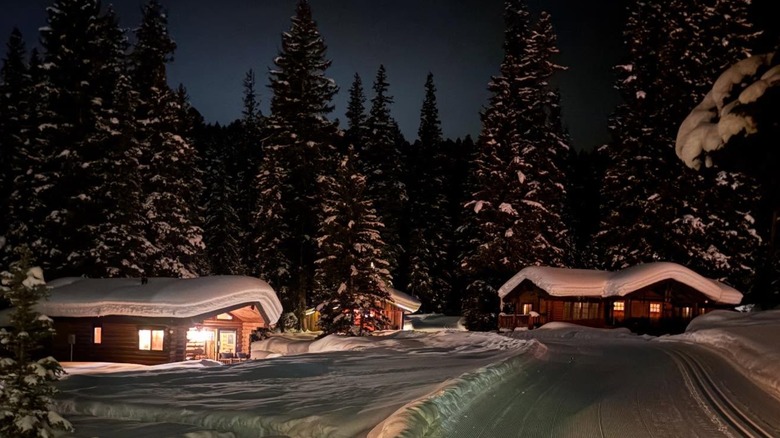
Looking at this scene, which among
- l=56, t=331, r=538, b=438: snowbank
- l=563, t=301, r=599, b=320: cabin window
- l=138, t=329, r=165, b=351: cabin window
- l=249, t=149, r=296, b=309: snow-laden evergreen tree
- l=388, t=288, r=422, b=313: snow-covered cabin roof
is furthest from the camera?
l=388, t=288, r=422, b=313: snow-covered cabin roof

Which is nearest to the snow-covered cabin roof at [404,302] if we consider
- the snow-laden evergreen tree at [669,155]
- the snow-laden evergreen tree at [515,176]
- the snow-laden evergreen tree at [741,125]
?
the snow-laden evergreen tree at [515,176]

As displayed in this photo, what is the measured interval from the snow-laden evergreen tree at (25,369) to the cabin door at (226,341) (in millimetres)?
19849

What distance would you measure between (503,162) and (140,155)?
2331 centimetres

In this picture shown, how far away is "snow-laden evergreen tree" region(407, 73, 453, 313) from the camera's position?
65.4 m

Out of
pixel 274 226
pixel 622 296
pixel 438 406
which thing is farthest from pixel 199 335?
pixel 622 296

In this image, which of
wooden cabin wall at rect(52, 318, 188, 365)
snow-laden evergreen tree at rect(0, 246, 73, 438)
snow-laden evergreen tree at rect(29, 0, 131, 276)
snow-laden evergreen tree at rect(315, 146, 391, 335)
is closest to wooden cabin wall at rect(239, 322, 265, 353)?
wooden cabin wall at rect(52, 318, 188, 365)

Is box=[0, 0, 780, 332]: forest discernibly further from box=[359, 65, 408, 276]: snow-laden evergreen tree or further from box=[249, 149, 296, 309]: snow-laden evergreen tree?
box=[359, 65, 408, 276]: snow-laden evergreen tree

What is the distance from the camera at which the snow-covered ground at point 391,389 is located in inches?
407

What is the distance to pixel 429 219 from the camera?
6806cm

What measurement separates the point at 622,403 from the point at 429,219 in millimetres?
56638

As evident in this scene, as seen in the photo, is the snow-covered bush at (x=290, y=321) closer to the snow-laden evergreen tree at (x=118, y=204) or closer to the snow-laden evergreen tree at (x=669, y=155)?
the snow-laden evergreen tree at (x=118, y=204)

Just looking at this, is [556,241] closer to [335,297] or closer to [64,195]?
[335,297]

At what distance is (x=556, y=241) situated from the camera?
4609 cm

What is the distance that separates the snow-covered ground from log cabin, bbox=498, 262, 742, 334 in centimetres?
1036
